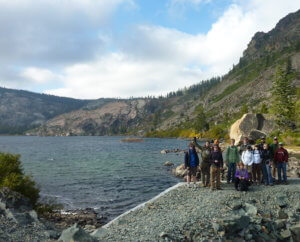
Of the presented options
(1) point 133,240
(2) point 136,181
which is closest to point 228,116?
(2) point 136,181

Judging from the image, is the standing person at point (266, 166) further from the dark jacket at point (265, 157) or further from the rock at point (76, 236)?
the rock at point (76, 236)

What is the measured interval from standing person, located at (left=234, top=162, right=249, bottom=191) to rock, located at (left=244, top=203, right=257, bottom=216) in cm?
263

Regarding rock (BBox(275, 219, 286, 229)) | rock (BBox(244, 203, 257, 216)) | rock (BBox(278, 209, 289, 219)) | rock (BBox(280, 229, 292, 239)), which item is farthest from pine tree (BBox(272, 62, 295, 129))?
rock (BBox(280, 229, 292, 239))

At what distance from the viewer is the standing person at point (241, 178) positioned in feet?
56.6

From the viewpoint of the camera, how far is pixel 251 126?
2665 inches

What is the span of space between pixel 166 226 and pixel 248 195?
713 cm

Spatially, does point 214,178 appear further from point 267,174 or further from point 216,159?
point 267,174

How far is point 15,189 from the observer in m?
20.1

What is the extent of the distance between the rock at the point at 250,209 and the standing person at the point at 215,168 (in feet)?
11.0

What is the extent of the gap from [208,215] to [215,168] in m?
4.91

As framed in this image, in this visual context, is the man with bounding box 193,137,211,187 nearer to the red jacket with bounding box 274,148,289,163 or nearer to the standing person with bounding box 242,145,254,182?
the standing person with bounding box 242,145,254,182

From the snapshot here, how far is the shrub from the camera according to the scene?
802 inches

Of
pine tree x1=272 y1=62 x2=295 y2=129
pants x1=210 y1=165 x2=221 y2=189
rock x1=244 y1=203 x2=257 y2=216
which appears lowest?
rock x1=244 y1=203 x2=257 y2=216

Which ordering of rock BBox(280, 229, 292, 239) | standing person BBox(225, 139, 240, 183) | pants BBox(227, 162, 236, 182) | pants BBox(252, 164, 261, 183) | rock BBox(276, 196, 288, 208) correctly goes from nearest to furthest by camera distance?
rock BBox(280, 229, 292, 239) → rock BBox(276, 196, 288, 208) → standing person BBox(225, 139, 240, 183) → pants BBox(227, 162, 236, 182) → pants BBox(252, 164, 261, 183)
